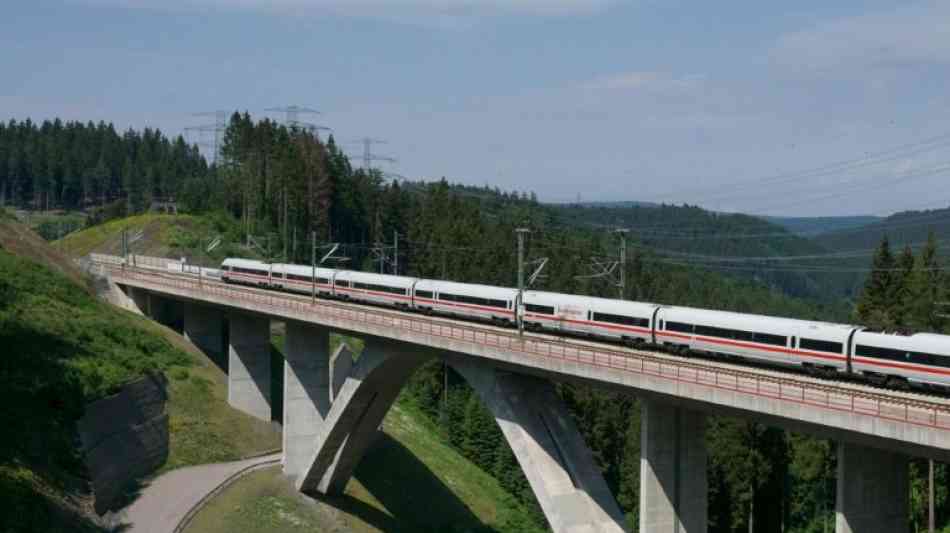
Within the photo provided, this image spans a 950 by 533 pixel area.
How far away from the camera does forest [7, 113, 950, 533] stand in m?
60.5

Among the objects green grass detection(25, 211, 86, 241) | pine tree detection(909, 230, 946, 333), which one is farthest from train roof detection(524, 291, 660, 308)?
green grass detection(25, 211, 86, 241)

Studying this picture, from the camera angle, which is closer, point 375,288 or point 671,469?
point 671,469

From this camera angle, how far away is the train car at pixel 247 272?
75125 mm

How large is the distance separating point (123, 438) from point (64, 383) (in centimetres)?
470

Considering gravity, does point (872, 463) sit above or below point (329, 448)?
above

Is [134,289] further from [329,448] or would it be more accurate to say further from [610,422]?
[610,422]

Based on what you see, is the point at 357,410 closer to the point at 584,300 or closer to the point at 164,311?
the point at 584,300

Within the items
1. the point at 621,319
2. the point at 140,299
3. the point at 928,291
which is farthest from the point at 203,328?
the point at 928,291

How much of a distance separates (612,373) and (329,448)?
27.2 metres

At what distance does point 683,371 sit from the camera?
1190 inches

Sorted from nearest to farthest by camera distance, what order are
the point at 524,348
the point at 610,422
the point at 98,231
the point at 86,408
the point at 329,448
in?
the point at 524,348, the point at 86,408, the point at 329,448, the point at 610,422, the point at 98,231

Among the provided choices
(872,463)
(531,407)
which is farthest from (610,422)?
(872,463)

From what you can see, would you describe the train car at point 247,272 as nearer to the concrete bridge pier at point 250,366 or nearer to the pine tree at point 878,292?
the concrete bridge pier at point 250,366

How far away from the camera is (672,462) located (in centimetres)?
3244
